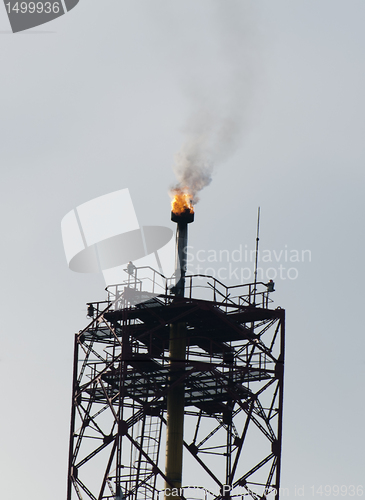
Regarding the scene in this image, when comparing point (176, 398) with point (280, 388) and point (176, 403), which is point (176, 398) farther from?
point (280, 388)

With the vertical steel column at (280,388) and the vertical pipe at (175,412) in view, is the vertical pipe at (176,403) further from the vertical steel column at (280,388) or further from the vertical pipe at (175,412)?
the vertical steel column at (280,388)

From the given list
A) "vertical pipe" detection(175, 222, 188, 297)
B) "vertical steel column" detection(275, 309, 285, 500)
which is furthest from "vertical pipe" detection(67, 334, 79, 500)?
"vertical steel column" detection(275, 309, 285, 500)

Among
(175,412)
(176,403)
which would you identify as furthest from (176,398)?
(175,412)

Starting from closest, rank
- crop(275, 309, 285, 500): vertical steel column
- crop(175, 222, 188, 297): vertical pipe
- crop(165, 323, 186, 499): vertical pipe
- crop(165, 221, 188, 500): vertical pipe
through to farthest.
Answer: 1. crop(165, 221, 188, 500): vertical pipe
2. crop(165, 323, 186, 499): vertical pipe
3. crop(275, 309, 285, 500): vertical steel column
4. crop(175, 222, 188, 297): vertical pipe

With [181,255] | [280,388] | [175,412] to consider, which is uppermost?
[181,255]

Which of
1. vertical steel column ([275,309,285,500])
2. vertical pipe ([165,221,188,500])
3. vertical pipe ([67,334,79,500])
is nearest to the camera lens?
vertical pipe ([165,221,188,500])

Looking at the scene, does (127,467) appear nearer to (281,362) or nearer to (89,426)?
(89,426)

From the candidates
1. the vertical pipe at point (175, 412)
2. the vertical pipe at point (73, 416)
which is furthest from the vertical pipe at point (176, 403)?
the vertical pipe at point (73, 416)

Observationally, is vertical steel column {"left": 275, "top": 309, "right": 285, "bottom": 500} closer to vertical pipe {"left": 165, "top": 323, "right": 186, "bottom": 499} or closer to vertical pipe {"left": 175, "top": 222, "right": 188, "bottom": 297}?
vertical pipe {"left": 165, "top": 323, "right": 186, "bottom": 499}

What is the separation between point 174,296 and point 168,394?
5582mm

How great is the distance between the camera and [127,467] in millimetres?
60719

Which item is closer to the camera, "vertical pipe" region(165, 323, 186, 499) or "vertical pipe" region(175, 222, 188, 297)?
"vertical pipe" region(165, 323, 186, 499)

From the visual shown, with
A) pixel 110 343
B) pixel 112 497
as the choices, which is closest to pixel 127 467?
pixel 112 497

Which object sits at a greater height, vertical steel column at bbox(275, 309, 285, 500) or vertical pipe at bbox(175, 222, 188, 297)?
vertical pipe at bbox(175, 222, 188, 297)
